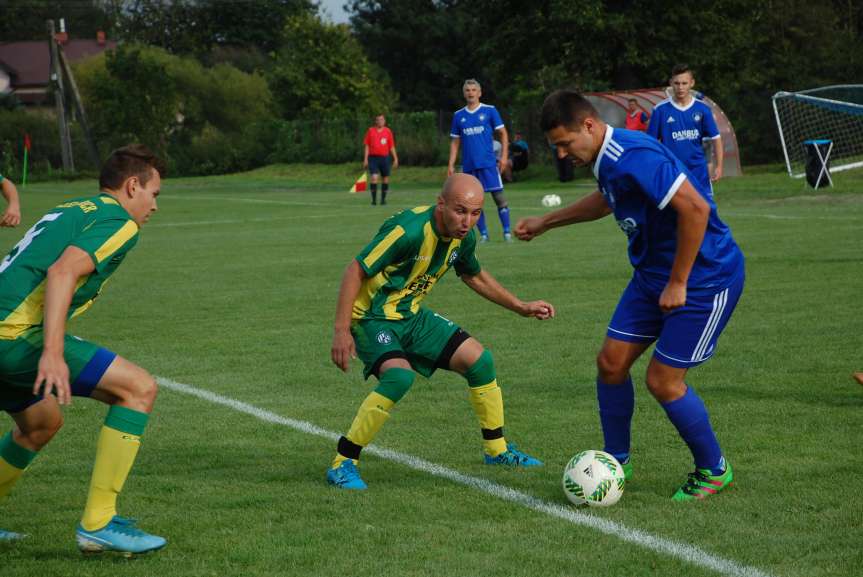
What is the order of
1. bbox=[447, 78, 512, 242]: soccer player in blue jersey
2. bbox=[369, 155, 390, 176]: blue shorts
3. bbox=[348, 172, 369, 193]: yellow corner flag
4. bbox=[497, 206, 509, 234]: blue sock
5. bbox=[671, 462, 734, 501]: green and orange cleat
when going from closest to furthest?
1. bbox=[671, 462, 734, 501]: green and orange cleat
2. bbox=[497, 206, 509, 234]: blue sock
3. bbox=[447, 78, 512, 242]: soccer player in blue jersey
4. bbox=[369, 155, 390, 176]: blue shorts
5. bbox=[348, 172, 369, 193]: yellow corner flag

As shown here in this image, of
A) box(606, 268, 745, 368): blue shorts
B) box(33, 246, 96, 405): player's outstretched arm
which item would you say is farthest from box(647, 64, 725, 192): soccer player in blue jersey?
box(33, 246, 96, 405): player's outstretched arm

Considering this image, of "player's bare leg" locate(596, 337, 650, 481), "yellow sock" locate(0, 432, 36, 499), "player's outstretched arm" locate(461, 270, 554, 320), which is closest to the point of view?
"yellow sock" locate(0, 432, 36, 499)

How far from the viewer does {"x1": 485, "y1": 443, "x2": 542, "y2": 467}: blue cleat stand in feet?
18.4

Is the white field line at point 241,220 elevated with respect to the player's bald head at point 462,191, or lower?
lower

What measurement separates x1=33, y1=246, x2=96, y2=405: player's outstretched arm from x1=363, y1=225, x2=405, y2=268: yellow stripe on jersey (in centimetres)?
155

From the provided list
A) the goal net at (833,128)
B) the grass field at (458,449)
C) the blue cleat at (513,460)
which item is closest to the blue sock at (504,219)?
the grass field at (458,449)

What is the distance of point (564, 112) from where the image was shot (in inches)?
190

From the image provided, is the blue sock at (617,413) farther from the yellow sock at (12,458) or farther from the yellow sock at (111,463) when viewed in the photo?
the yellow sock at (12,458)

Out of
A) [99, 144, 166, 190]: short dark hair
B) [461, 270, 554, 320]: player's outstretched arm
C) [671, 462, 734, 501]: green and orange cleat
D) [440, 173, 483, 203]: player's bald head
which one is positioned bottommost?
[671, 462, 734, 501]: green and orange cleat

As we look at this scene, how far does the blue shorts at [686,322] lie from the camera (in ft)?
16.0

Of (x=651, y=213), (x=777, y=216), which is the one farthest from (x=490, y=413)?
(x=777, y=216)

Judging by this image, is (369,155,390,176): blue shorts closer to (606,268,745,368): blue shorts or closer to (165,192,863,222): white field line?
(165,192,863,222): white field line

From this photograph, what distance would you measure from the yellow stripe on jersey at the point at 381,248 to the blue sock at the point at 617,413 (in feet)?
3.82

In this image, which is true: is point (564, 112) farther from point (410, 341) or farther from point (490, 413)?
point (490, 413)
